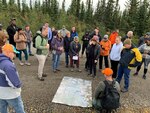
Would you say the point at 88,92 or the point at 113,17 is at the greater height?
the point at 113,17

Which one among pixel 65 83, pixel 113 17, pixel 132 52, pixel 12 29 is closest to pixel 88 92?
pixel 65 83

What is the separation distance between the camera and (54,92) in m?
7.04

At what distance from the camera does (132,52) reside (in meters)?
6.95

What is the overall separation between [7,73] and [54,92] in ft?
10.6

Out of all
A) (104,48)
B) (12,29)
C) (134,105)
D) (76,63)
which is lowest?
(134,105)

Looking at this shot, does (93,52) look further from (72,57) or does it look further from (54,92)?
(54,92)

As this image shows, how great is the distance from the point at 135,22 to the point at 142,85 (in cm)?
2290

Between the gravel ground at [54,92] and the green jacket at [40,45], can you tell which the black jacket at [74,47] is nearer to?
the gravel ground at [54,92]

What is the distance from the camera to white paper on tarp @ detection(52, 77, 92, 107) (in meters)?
6.39

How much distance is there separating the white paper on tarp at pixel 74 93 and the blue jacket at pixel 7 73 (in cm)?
250

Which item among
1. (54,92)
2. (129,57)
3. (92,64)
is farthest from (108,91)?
(92,64)

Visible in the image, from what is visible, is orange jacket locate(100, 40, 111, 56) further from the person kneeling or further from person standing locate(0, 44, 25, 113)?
person standing locate(0, 44, 25, 113)

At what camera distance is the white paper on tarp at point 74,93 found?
21.0 ft

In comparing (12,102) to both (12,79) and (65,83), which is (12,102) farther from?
(65,83)
